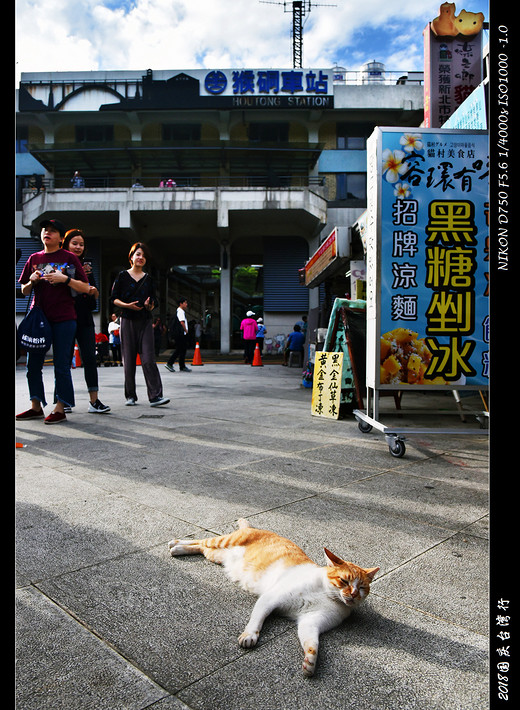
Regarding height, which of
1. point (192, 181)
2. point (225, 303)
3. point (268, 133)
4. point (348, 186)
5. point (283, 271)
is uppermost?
point (268, 133)

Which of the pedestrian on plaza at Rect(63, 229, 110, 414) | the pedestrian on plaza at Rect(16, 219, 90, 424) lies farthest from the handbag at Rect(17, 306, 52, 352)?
the pedestrian on plaza at Rect(63, 229, 110, 414)

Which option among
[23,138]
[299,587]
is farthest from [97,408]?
[23,138]

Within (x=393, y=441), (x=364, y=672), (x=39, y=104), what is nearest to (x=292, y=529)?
(x=364, y=672)

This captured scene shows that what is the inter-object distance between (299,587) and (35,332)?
4169mm

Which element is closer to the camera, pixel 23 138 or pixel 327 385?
pixel 327 385

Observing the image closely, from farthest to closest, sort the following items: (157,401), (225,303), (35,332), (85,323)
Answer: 1. (225,303)
2. (157,401)
3. (85,323)
4. (35,332)

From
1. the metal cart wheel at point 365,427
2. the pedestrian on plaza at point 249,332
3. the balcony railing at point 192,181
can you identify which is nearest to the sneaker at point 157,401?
the metal cart wheel at point 365,427

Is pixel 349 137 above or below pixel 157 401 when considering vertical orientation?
above

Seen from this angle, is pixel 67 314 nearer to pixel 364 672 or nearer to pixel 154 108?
pixel 364 672

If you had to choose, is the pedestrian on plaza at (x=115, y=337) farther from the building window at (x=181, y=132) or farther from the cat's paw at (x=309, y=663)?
the cat's paw at (x=309, y=663)

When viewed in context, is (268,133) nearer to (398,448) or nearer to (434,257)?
(434,257)

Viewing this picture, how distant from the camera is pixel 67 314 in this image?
5.25 metres

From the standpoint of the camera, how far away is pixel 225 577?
201 cm
